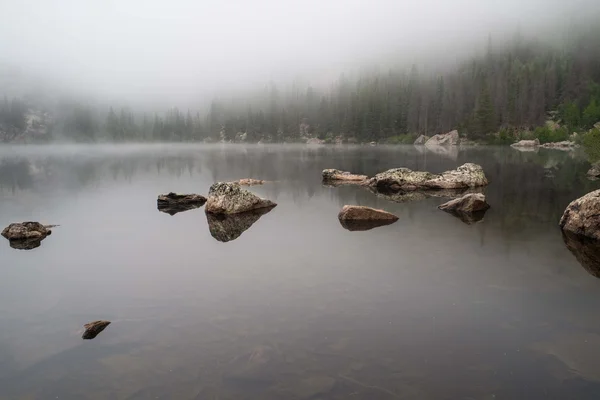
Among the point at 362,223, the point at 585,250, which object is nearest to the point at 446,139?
the point at 362,223

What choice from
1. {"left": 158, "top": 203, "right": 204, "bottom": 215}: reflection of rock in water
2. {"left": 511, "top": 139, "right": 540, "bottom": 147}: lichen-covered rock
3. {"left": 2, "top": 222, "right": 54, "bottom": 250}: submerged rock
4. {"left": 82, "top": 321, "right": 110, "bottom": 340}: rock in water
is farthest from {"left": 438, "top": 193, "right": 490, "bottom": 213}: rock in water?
{"left": 511, "top": 139, "right": 540, "bottom": 147}: lichen-covered rock

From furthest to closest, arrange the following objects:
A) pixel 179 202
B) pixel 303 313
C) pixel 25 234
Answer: pixel 179 202 → pixel 25 234 → pixel 303 313

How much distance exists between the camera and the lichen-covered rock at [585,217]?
15844mm

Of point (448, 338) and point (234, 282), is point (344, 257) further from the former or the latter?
point (448, 338)

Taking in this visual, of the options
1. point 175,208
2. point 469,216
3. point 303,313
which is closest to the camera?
point 303,313

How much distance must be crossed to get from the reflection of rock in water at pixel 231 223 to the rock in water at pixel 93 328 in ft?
26.4

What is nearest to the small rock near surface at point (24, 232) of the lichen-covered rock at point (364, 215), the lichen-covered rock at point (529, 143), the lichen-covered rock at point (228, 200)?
the lichen-covered rock at point (228, 200)

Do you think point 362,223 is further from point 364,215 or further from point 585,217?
point 585,217

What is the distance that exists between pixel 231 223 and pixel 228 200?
2.87 meters

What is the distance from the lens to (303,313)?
958cm

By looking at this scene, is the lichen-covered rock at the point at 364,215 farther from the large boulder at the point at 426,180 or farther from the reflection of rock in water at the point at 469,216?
the large boulder at the point at 426,180

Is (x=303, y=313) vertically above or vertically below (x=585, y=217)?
below

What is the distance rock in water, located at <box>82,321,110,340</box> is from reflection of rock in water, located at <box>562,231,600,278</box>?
43.1ft

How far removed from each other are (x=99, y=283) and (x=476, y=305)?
10.3m
